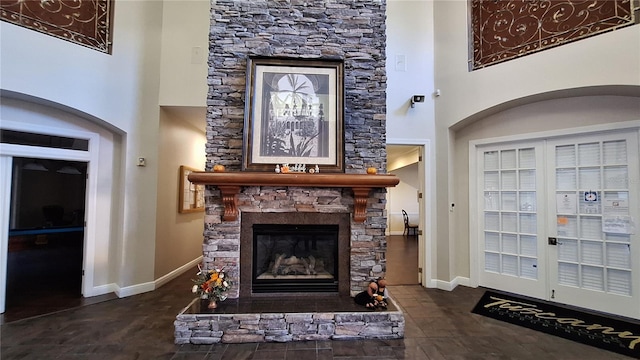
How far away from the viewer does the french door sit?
3150mm

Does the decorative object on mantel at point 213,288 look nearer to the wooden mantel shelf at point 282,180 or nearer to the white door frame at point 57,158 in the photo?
the wooden mantel shelf at point 282,180

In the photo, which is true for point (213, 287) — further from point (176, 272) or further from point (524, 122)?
point (524, 122)

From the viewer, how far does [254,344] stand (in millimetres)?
2555

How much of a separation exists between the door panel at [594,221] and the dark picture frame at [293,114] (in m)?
3.11

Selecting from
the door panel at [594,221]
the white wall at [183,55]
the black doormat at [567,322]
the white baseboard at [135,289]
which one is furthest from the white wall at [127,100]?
the door panel at [594,221]

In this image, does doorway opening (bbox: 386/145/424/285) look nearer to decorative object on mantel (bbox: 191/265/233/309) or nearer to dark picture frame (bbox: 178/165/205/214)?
decorative object on mantel (bbox: 191/265/233/309)

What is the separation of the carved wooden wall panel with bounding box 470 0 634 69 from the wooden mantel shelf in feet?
8.90

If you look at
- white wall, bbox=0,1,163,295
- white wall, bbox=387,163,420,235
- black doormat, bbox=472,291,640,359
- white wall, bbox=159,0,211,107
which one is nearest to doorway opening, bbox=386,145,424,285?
white wall, bbox=387,163,420,235

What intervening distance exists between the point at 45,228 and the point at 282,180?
16.7ft

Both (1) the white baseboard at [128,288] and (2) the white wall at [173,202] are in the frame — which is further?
(2) the white wall at [173,202]

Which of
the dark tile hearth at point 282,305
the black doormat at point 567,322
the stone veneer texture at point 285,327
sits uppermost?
the dark tile hearth at point 282,305

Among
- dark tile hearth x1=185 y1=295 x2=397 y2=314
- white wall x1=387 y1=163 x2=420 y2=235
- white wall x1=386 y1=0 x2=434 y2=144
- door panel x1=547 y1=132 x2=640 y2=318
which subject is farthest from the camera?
white wall x1=387 y1=163 x2=420 y2=235

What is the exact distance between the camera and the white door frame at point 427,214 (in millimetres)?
4223

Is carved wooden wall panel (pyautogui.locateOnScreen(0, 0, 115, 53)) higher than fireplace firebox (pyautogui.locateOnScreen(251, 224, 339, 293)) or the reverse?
higher
